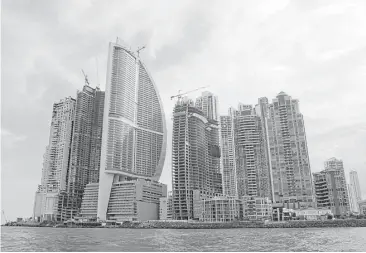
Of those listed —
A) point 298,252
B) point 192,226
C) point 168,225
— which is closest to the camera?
point 298,252

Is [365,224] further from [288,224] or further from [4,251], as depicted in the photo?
[4,251]

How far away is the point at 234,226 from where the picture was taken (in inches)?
6993

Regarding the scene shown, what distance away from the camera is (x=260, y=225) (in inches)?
6954

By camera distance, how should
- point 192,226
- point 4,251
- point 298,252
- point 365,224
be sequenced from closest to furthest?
point 298,252 → point 4,251 → point 365,224 → point 192,226

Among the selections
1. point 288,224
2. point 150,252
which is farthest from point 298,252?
point 288,224

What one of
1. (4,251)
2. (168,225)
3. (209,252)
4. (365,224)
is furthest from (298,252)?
(168,225)

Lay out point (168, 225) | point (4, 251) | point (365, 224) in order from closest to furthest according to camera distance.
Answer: point (4, 251) → point (365, 224) → point (168, 225)

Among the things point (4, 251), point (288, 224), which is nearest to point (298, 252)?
point (4, 251)

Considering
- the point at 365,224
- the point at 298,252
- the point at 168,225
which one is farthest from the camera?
the point at 168,225

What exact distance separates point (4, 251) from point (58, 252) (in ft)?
37.3

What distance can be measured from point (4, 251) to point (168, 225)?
473ft

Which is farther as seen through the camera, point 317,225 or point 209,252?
point 317,225

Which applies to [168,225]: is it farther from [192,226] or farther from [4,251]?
[4,251]

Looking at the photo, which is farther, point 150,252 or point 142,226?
point 142,226
